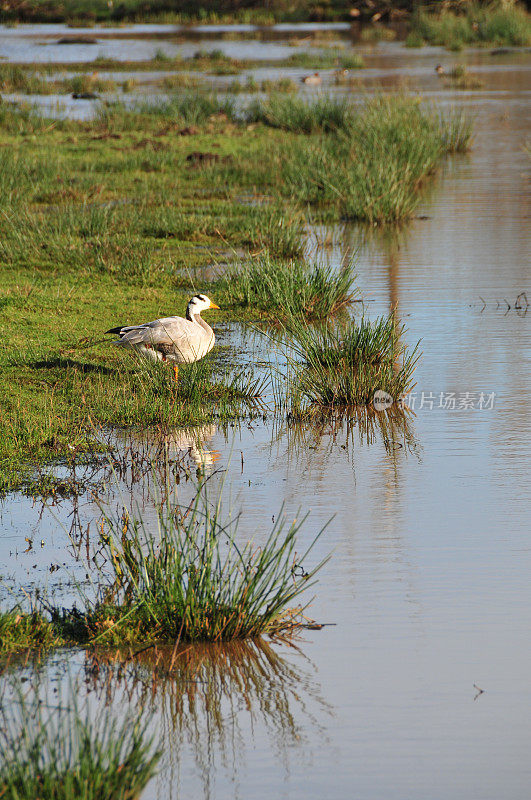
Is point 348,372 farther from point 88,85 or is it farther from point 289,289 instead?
point 88,85

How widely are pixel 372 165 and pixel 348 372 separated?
814 cm

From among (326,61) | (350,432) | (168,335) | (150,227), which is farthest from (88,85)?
(350,432)

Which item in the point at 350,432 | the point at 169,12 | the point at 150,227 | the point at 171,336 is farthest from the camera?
the point at 169,12

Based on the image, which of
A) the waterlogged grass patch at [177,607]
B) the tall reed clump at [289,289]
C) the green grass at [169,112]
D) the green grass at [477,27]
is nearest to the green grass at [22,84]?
the green grass at [169,112]

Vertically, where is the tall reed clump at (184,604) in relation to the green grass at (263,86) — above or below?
below

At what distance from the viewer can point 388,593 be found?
5031 millimetres

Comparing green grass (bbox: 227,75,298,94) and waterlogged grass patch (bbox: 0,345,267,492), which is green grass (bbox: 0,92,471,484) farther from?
green grass (bbox: 227,75,298,94)

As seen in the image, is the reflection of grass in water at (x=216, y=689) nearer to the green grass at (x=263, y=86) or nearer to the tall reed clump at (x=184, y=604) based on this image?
the tall reed clump at (x=184, y=604)

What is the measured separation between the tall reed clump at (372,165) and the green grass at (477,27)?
2787 centimetres

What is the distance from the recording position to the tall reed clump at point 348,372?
25.2ft

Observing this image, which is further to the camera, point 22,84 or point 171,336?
point 22,84

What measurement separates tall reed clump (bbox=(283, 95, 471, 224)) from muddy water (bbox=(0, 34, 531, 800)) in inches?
196

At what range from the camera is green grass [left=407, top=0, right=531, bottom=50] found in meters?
45.5

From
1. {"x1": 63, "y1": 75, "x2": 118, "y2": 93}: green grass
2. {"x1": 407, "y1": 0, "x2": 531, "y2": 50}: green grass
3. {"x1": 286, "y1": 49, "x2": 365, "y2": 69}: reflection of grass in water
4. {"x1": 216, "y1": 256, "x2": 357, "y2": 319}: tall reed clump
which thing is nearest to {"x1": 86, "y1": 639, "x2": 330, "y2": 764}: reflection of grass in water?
→ {"x1": 216, "y1": 256, "x2": 357, "y2": 319}: tall reed clump
